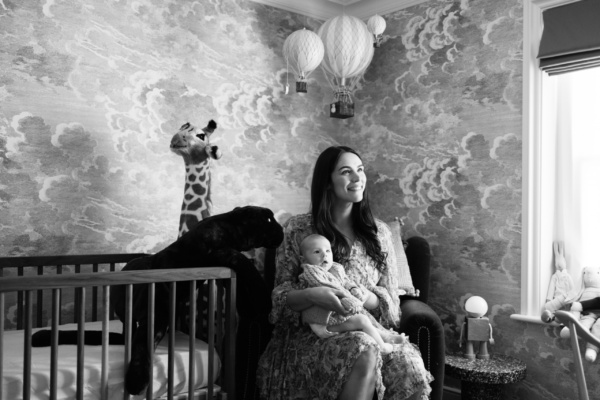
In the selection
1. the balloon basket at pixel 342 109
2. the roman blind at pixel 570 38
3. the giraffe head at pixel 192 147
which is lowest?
the giraffe head at pixel 192 147

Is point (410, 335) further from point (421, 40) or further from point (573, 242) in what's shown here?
point (421, 40)

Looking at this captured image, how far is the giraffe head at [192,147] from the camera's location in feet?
8.87

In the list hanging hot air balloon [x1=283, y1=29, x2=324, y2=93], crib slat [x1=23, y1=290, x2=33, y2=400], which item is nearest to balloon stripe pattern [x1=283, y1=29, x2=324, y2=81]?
hanging hot air balloon [x1=283, y1=29, x2=324, y2=93]

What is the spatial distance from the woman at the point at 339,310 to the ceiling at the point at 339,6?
4.67ft

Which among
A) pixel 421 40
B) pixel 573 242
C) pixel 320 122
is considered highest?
pixel 421 40

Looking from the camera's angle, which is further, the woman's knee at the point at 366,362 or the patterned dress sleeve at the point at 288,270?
the patterned dress sleeve at the point at 288,270

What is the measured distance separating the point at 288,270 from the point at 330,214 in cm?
33

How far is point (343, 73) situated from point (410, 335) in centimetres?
143

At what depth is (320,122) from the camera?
3.89 metres

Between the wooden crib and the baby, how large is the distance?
309 millimetres

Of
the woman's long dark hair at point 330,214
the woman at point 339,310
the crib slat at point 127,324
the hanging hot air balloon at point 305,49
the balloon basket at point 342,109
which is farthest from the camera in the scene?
the balloon basket at point 342,109

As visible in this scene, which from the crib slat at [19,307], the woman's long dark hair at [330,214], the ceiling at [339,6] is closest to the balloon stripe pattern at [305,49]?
the ceiling at [339,6]

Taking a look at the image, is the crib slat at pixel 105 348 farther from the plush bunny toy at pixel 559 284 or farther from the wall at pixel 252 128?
the plush bunny toy at pixel 559 284

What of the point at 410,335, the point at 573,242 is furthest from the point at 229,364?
the point at 573,242
